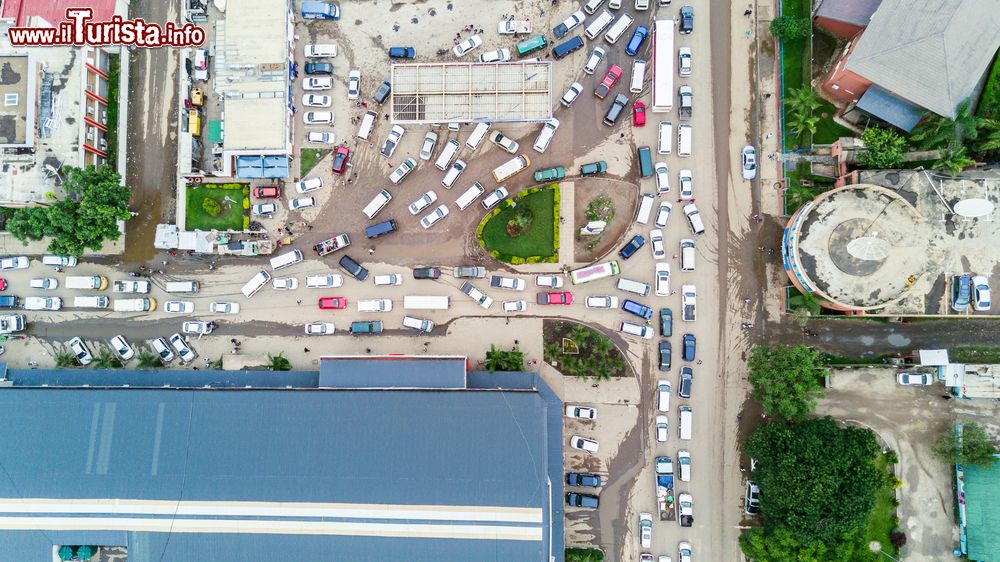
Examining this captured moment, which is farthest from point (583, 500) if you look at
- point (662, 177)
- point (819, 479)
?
point (662, 177)

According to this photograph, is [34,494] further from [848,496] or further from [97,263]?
[848,496]

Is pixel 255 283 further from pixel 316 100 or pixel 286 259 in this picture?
pixel 316 100

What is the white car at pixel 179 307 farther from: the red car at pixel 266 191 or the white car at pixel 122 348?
the red car at pixel 266 191

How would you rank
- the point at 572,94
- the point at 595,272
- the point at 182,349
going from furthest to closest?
the point at 182,349 < the point at 572,94 < the point at 595,272

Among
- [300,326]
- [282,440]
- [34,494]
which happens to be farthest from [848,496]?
[34,494]

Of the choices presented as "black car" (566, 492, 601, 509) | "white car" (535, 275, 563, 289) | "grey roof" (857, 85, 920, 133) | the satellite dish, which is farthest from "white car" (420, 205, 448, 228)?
the satellite dish

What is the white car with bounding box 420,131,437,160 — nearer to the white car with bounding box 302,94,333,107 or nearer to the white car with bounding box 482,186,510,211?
the white car with bounding box 482,186,510,211

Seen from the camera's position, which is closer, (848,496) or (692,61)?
(848,496)
